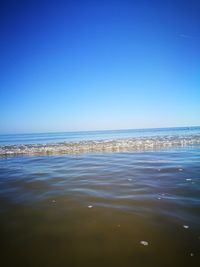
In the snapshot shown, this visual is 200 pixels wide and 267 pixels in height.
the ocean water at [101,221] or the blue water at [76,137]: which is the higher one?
the blue water at [76,137]

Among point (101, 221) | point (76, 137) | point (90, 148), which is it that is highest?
point (76, 137)

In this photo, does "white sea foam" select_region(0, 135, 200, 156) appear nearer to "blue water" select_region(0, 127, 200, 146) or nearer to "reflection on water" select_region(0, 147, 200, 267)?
"reflection on water" select_region(0, 147, 200, 267)

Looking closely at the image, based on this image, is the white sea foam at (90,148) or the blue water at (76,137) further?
the blue water at (76,137)

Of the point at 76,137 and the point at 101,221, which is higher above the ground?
the point at 76,137

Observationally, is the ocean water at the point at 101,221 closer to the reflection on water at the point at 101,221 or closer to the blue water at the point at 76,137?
the reflection on water at the point at 101,221

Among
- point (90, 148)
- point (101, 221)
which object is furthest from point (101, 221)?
point (90, 148)

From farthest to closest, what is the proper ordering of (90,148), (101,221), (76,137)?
1. (76,137)
2. (90,148)
3. (101,221)

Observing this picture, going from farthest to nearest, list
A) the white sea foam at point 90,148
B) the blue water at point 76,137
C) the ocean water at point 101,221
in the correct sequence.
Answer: the blue water at point 76,137 < the white sea foam at point 90,148 < the ocean water at point 101,221

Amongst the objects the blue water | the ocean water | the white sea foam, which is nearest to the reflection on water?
the ocean water

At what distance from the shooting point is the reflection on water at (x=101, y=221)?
3.03 meters

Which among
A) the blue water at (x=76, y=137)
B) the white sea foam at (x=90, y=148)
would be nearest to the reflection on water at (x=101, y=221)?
the white sea foam at (x=90, y=148)

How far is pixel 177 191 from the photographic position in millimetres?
5621

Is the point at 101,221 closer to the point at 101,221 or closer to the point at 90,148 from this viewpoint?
the point at 101,221

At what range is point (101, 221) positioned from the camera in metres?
4.07
